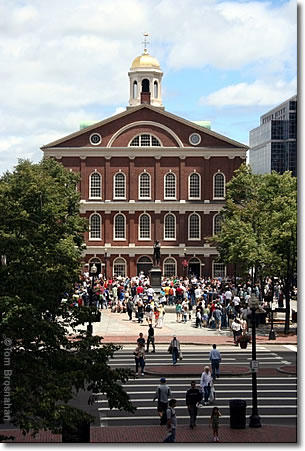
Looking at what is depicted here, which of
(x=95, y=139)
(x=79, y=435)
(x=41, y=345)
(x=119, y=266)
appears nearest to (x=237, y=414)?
(x=79, y=435)

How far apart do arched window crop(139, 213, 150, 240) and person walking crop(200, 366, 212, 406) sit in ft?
192

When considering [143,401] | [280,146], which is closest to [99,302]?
[143,401]

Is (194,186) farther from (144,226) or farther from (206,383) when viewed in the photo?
(206,383)

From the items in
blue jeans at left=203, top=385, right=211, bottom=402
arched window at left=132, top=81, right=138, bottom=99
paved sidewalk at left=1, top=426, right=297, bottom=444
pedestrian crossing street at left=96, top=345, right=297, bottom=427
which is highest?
arched window at left=132, top=81, right=138, bottom=99

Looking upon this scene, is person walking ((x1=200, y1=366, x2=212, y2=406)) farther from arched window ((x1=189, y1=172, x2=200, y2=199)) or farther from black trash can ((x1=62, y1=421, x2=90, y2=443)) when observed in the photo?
arched window ((x1=189, y1=172, x2=200, y2=199))

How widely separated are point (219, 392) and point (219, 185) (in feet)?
190

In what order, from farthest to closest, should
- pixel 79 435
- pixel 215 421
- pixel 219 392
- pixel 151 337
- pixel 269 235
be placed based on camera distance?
pixel 269 235 → pixel 151 337 → pixel 219 392 → pixel 215 421 → pixel 79 435

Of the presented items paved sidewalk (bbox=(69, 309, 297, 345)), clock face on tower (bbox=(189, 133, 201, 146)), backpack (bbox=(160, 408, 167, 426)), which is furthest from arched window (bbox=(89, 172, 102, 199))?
backpack (bbox=(160, 408, 167, 426))

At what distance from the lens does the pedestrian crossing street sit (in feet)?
83.1

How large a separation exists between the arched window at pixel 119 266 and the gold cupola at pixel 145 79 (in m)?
19.8

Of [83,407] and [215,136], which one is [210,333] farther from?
[215,136]

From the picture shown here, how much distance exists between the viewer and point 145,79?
95938 mm

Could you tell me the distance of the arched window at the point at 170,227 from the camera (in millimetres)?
85594

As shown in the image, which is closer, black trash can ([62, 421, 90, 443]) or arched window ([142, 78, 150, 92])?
black trash can ([62, 421, 90, 443])
